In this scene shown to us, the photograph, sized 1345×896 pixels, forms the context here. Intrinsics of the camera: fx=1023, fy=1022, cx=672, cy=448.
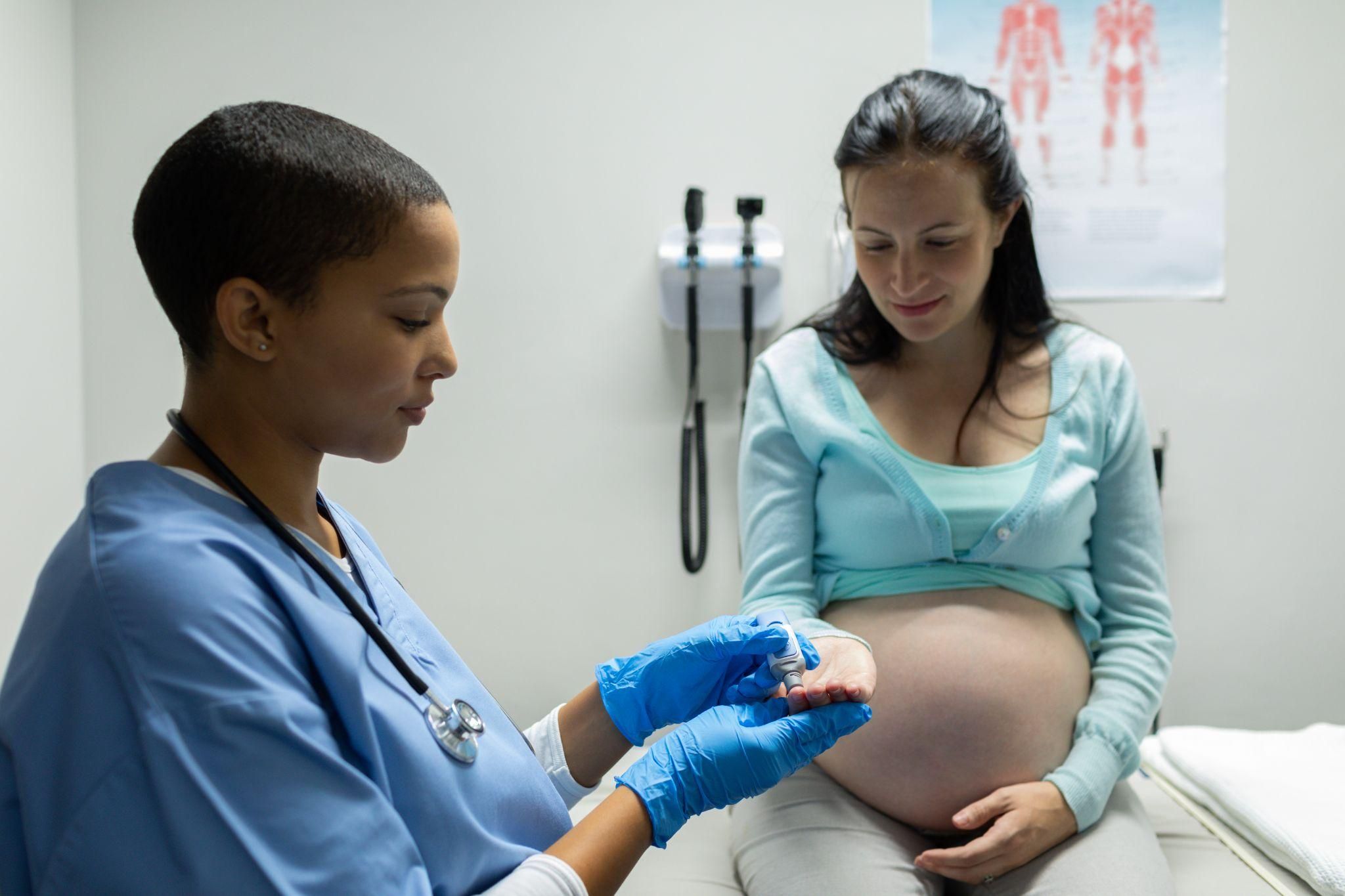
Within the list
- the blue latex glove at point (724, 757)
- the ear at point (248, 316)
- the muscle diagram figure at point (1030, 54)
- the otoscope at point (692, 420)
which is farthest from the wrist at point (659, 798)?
the muscle diagram figure at point (1030, 54)

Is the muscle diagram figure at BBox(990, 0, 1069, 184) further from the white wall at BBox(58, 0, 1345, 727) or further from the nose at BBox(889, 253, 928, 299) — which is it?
the nose at BBox(889, 253, 928, 299)

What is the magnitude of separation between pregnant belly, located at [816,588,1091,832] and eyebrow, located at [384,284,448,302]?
733mm

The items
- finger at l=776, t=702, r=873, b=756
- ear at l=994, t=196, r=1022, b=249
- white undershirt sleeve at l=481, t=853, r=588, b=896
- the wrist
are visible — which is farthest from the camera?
ear at l=994, t=196, r=1022, b=249

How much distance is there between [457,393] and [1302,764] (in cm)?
157

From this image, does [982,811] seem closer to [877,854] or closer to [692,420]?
[877,854]

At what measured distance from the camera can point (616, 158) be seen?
201 cm

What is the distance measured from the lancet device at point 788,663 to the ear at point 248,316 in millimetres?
594

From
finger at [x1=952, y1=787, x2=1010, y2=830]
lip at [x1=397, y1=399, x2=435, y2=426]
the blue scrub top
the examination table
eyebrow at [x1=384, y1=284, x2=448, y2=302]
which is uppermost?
eyebrow at [x1=384, y1=284, x2=448, y2=302]

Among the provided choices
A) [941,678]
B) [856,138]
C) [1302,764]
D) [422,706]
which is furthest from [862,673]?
[1302,764]

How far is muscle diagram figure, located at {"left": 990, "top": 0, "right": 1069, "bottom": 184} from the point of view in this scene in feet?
6.55

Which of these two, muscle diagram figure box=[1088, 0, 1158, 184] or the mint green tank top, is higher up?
muscle diagram figure box=[1088, 0, 1158, 184]

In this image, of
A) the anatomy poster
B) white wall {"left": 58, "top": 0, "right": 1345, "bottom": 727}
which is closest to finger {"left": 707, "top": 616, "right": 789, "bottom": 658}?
white wall {"left": 58, "top": 0, "right": 1345, "bottom": 727}

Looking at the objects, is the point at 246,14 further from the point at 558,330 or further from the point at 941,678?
the point at 941,678

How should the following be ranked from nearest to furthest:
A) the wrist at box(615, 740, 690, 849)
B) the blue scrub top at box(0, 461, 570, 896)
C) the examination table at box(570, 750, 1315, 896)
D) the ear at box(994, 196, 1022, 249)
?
the blue scrub top at box(0, 461, 570, 896), the wrist at box(615, 740, 690, 849), the examination table at box(570, 750, 1315, 896), the ear at box(994, 196, 1022, 249)
